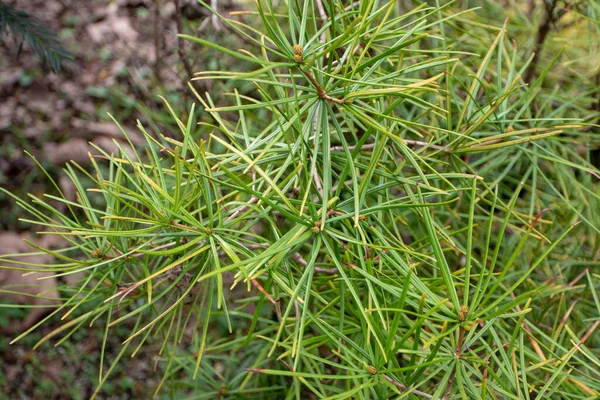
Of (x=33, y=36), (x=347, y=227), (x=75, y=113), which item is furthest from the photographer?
(x=75, y=113)

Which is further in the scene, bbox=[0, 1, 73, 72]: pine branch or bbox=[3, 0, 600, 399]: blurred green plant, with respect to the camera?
bbox=[0, 1, 73, 72]: pine branch

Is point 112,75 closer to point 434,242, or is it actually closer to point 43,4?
point 43,4

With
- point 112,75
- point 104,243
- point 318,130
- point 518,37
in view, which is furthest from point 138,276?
point 112,75

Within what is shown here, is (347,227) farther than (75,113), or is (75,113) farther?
(75,113)

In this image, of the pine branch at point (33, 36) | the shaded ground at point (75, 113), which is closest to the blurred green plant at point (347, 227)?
the pine branch at point (33, 36)

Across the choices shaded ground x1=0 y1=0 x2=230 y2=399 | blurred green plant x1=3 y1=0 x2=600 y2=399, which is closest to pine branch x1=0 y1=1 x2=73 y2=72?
shaded ground x1=0 y1=0 x2=230 y2=399

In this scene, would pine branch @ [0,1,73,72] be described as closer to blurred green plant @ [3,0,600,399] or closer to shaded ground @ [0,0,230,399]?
shaded ground @ [0,0,230,399]

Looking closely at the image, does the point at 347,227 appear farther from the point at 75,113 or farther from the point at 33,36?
the point at 75,113

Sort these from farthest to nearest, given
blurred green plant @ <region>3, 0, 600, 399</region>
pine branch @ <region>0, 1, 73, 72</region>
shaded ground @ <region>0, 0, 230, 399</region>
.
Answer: shaded ground @ <region>0, 0, 230, 399</region> → pine branch @ <region>0, 1, 73, 72</region> → blurred green plant @ <region>3, 0, 600, 399</region>

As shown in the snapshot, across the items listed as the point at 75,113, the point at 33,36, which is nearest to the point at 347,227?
the point at 33,36

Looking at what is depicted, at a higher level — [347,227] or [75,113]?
[347,227]

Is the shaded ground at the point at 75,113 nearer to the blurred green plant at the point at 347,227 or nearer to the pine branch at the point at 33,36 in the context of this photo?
the pine branch at the point at 33,36
